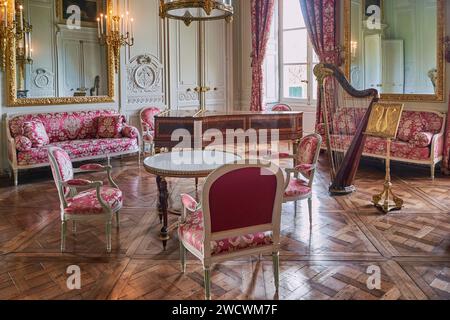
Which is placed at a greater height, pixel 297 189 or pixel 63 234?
pixel 297 189

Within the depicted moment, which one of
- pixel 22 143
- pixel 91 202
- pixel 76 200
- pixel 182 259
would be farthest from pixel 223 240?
pixel 22 143

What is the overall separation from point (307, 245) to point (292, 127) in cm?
187

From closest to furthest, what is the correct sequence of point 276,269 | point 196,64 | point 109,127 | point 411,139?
1. point 276,269
2. point 411,139
3. point 109,127
4. point 196,64

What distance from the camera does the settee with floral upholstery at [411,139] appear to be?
5.04m

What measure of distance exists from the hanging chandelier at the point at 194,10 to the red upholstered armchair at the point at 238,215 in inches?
66.3

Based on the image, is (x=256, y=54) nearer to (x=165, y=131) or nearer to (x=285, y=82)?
(x=285, y=82)

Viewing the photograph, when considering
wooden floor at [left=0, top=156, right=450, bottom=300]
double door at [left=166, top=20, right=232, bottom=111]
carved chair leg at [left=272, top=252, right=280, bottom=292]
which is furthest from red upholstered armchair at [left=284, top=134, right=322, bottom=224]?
double door at [left=166, top=20, right=232, bottom=111]

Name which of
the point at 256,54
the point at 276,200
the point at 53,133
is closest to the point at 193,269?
the point at 276,200

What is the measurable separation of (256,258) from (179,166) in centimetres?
80

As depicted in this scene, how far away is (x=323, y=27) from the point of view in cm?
656

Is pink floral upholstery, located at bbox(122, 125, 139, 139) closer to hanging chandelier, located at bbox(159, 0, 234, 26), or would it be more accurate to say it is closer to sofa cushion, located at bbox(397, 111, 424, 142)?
hanging chandelier, located at bbox(159, 0, 234, 26)

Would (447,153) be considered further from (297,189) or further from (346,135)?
(297,189)

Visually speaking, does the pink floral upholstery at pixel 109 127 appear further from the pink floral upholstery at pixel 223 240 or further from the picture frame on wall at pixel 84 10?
the pink floral upholstery at pixel 223 240

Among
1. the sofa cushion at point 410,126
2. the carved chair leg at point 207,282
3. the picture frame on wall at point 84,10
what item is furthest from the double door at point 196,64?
the carved chair leg at point 207,282
